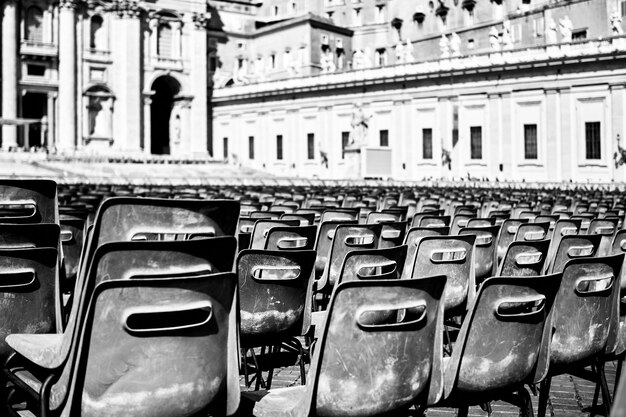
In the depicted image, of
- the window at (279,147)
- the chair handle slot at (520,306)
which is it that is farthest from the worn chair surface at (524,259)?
the window at (279,147)

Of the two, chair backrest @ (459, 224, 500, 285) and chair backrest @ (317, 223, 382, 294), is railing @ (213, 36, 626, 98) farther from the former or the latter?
chair backrest @ (317, 223, 382, 294)

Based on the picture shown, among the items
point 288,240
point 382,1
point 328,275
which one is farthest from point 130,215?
point 382,1

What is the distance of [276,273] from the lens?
534 centimetres

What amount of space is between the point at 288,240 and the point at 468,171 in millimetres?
44190

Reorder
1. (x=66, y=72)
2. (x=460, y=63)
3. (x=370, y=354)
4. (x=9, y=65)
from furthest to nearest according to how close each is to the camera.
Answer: (x=66, y=72), (x=9, y=65), (x=460, y=63), (x=370, y=354)

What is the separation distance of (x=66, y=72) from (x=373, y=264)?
61.9 meters

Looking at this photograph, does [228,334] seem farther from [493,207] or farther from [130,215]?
[493,207]

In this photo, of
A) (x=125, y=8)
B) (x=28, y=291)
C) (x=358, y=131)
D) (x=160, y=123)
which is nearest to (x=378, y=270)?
(x=28, y=291)

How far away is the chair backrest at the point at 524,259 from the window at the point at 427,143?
45745mm

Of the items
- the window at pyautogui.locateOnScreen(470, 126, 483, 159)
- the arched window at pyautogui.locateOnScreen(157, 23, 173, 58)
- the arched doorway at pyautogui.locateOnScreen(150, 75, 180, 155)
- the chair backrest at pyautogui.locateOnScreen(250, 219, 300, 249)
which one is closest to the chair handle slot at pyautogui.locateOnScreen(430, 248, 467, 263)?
the chair backrest at pyautogui.locateOnScreen(250, 219, 300, 249)

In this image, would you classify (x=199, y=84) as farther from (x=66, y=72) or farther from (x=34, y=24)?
(x=34, y=24)

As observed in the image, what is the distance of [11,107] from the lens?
194 feet

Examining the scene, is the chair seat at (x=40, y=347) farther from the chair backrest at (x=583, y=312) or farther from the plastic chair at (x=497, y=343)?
the chair backrest at (x=583, y=312)

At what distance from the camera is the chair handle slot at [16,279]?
12.9 ft
